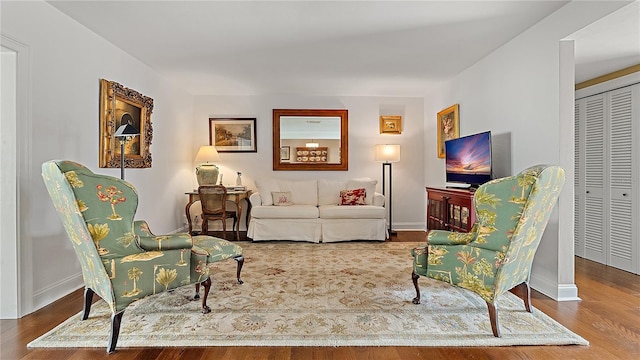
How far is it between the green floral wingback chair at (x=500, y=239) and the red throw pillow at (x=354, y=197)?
300cm

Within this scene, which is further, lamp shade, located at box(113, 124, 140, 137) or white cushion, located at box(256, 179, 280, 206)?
white cushion, located at box(256, 179, 280, 206)

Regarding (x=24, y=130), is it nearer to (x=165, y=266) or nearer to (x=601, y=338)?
(x=165, y=266)

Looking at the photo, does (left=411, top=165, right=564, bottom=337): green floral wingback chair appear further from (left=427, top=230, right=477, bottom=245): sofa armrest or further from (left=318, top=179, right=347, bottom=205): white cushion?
(left=318, top=179, right=347, bottom=205): white cushion

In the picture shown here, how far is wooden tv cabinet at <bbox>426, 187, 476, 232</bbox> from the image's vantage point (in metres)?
3.47

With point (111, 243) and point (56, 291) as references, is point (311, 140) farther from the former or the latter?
point (111, 243)

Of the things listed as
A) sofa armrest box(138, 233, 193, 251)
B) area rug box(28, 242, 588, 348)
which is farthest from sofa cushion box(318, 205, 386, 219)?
sofa armrest box(138, 233, 193, 251)

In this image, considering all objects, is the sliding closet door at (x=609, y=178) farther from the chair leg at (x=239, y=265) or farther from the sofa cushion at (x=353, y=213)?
the chair leg at (x=239, y=265)

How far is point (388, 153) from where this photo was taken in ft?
18.5

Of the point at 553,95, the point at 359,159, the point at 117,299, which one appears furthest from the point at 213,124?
the point at 553,95

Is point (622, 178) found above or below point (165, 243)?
above

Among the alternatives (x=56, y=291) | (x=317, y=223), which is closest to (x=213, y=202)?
(x=317, y=223)

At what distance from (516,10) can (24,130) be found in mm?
4021

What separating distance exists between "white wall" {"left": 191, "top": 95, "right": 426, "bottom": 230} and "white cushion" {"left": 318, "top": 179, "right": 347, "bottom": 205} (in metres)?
0.40

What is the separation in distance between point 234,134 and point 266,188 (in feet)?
4.17
